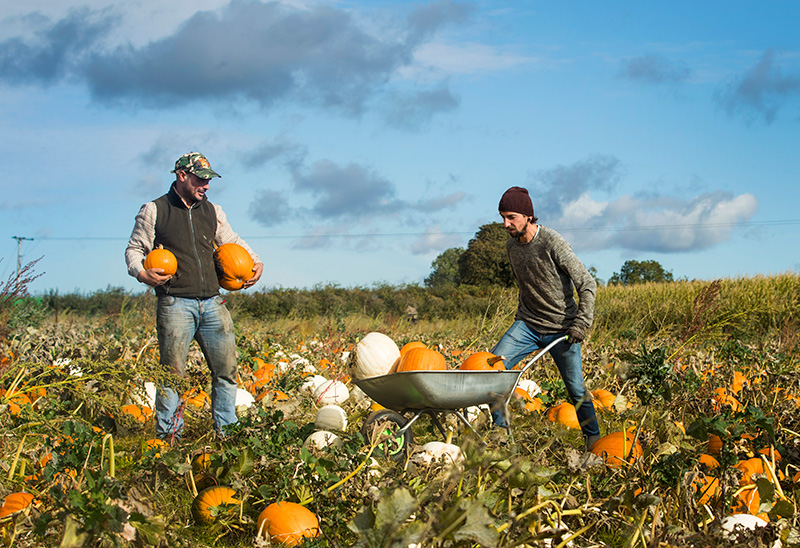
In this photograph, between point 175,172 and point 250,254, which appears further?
point 250,254

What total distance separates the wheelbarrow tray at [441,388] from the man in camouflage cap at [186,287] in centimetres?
134

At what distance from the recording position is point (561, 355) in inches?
160

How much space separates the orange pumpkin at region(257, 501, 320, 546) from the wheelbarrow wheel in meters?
0.39

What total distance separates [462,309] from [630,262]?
21886 millimetres

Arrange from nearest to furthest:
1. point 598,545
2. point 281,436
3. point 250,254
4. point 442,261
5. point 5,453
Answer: point 598,545, point 281,436, point 5,453, point 250,254, point 442,261

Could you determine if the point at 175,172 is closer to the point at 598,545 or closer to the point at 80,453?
the point at 80,453

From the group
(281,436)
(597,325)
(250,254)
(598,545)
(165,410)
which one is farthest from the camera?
Answer: (597,325)

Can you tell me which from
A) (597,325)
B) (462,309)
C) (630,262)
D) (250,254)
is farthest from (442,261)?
(250,254)

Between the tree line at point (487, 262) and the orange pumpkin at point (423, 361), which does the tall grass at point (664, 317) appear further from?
the tree line at point (487, 262)

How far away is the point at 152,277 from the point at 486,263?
2160cm

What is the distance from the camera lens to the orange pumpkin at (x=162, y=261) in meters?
3.96

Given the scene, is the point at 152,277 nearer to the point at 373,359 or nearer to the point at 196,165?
the point at 196,165

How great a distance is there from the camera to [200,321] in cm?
414

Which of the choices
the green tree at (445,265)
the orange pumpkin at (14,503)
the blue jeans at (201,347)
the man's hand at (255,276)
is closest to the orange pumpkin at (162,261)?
the blue jeans at (201,347)
